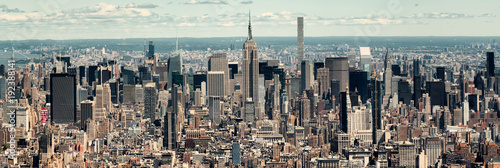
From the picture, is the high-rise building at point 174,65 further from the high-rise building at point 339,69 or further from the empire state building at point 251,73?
the high-rise building at point 339,69

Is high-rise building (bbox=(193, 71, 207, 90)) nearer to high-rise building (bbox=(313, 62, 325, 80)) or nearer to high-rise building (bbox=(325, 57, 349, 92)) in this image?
high-rise building (bbox=(313, 62, 325, 80))

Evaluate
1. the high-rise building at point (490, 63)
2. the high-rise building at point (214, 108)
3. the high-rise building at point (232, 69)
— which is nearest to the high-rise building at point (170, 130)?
the high-rise building at point (214, 108)

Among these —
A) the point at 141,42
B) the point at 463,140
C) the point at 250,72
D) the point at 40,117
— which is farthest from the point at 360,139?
the point at 250,72

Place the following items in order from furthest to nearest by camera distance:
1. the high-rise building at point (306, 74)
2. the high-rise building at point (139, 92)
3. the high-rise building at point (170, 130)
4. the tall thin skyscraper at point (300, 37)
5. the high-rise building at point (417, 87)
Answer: the high-rise building at point (139, 92)
the high-rise building at point (306, 74)
the high-rise building at point (417, 87)
the high-rise building at point (170, 130)
the tall thin skyscraper at point (300, 37)

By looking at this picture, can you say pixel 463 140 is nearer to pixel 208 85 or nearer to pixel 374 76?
pixel 374 76

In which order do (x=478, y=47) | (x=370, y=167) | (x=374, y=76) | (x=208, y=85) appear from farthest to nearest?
(x=208, y=85)
(x=374, y=76)
(x=478, y=47)
(x=370, y=167)

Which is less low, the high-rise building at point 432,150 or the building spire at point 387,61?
the building spire at point 387,61
